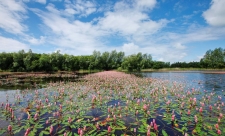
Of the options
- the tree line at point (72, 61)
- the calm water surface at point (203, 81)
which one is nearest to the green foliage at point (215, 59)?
the tree line at point (72, 61)

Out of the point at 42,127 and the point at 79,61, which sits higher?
the point at 79,61

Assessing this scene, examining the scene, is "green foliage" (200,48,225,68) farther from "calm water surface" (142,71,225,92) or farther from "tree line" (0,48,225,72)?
"calm water surface" (142,71,225,92)

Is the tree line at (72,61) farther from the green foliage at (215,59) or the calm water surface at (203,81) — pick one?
the calm water surface at (203,81)

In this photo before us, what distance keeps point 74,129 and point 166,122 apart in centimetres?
516

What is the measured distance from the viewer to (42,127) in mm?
6895

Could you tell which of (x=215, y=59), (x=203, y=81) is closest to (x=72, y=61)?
(x=203, y=81)

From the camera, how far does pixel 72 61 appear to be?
108 meters

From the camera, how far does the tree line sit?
86.7 m

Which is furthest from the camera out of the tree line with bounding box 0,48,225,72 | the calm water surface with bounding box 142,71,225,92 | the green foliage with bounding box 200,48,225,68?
the green foliage with bounding box 200,48,225,68

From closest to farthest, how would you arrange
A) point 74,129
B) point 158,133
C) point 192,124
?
1. point 158,133
2. point 74,129
3. point 192,124

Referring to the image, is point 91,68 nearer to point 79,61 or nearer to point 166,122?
point 79,61

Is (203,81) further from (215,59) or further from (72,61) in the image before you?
(215,59)

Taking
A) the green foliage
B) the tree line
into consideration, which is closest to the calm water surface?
the tree line

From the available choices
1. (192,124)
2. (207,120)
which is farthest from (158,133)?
(207,120)
